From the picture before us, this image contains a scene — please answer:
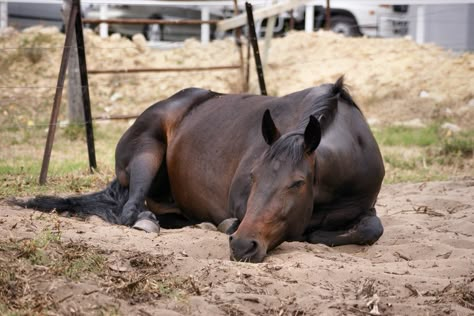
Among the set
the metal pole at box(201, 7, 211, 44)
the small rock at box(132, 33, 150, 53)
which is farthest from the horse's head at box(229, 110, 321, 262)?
the metal pole at box(201, 7, 211, 44)

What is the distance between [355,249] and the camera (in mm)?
5848

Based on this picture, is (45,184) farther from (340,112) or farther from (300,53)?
(300,53)

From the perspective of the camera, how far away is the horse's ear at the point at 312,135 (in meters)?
5.25

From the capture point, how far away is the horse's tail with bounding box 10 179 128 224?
676 cm

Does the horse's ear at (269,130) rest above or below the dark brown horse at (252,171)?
above

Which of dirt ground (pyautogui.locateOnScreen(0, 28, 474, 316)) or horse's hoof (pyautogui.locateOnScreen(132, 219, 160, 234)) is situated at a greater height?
dirt ground (pyautogui.locateOnScreen(0, 28, 474, 316))

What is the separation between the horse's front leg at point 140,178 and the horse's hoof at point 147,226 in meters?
0.15

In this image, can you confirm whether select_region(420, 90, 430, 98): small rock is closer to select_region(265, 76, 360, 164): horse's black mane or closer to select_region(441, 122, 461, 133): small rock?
select_region(441, 122, 461, 133): small rock

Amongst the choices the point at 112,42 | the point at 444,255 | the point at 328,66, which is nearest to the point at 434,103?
the point at 328,66

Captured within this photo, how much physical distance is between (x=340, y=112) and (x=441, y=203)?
179 cm

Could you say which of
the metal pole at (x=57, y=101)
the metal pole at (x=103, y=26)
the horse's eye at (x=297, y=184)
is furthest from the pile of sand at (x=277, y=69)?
the horse's eye at (x=297, y=184)

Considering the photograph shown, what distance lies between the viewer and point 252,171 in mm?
5406

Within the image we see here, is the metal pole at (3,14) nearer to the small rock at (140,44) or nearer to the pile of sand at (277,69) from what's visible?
the pile of sand at (277,69)

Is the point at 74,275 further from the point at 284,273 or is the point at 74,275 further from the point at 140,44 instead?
the point at 140,44
